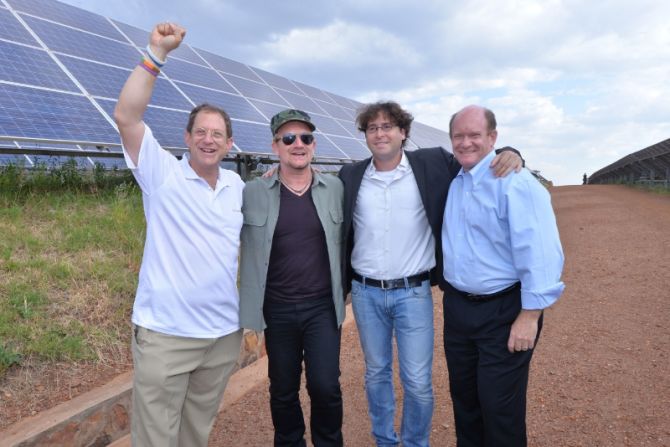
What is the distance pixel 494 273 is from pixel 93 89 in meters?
8.08

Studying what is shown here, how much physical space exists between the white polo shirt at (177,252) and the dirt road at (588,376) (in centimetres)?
163

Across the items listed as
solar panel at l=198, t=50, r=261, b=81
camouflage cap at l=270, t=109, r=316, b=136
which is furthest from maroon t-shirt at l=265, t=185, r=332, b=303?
solar panel at l=198, t=50, r=261, b=81

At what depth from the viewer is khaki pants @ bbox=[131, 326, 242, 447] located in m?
2.62

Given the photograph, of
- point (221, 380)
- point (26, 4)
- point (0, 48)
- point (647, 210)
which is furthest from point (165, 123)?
point (647, 210)

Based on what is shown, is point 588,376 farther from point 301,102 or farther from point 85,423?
point 301,102

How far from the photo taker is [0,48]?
25.4 ft

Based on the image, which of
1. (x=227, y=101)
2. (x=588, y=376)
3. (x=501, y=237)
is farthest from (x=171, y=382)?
(x=227, y=101)

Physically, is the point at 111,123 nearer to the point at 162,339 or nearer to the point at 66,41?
the point at 66,41

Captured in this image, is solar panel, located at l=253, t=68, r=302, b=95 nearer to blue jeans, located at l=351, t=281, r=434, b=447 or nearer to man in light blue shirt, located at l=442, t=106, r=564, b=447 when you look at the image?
blue jeans, located at l=351, t=281, r=434, b=447

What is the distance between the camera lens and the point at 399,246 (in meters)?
3.23

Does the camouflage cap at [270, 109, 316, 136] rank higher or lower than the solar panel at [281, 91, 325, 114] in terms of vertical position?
lower

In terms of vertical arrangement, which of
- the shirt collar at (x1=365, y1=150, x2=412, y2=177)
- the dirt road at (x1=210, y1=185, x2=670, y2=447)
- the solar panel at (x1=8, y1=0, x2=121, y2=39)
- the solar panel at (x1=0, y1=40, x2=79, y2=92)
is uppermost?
the solar panel at (x1=8, y1=0, x2=121, y2=39)

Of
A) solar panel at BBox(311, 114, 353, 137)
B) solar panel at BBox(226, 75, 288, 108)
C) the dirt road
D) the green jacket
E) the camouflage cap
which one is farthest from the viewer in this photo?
solar panel at BBox(311, 114, 353, 137)

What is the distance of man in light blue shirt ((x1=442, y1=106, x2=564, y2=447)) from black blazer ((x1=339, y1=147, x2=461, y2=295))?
161mm
